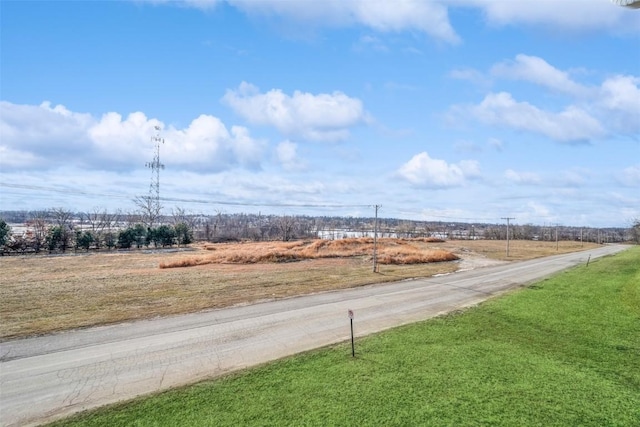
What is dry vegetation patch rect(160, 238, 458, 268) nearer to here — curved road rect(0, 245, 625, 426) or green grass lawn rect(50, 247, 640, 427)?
curved road rect(0, 245, 625, 426)

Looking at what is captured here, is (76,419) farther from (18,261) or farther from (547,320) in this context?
(18,261)

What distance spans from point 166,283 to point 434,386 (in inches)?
759

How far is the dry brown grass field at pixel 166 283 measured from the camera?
15.5 meters

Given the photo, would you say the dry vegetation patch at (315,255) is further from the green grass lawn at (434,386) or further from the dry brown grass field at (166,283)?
the green grass lawn at (434,386)

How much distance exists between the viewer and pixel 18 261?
36906 mm

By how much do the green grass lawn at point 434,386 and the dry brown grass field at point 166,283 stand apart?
837 cm

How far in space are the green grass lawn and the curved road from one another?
108 centimetres

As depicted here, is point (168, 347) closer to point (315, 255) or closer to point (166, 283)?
point (166, 283)

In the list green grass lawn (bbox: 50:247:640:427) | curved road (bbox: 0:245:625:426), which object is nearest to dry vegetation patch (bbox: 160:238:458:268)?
curved road (bbox: 0:245:625:426)

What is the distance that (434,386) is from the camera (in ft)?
27.2

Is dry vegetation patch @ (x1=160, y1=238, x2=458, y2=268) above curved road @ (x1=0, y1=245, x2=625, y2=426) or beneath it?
above

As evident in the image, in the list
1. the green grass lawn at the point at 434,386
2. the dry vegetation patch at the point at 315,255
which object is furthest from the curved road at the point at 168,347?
the dry vegetation patch at the point at 315,255

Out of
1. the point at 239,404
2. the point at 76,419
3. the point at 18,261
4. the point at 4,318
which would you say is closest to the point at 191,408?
the point at 239,404

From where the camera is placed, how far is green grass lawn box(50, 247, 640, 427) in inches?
280
